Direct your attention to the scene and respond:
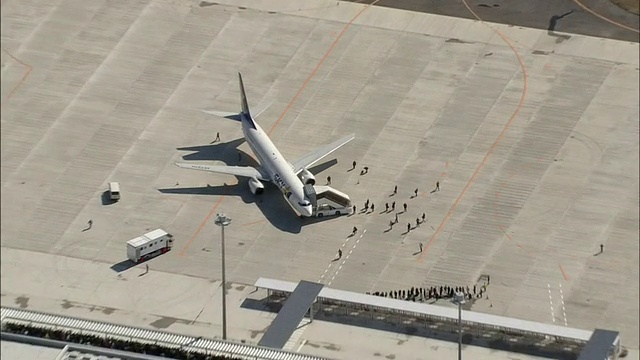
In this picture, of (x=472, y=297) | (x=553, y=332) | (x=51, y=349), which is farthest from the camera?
(x=472, y=297)

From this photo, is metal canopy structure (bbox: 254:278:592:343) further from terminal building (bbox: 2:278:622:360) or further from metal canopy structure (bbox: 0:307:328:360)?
metal canopy structure (bbox: 0:307:328:360)

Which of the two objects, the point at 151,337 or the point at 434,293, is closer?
the point at 151,337

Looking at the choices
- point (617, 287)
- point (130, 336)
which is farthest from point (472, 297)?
point (130, 336)

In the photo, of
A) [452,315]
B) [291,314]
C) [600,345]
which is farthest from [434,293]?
[600,345]

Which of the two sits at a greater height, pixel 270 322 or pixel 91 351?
pixel 91 351

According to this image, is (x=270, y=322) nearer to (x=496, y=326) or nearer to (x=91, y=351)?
(x=496, y=326)

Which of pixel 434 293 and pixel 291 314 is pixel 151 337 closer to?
pixel 291 314

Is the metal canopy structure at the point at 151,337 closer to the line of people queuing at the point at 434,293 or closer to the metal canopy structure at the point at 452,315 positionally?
the metal canopy structure at the point at 452,315
